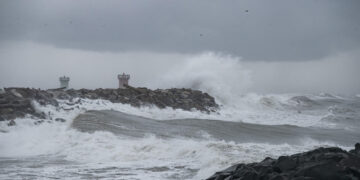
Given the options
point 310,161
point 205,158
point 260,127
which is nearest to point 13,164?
point 205,158

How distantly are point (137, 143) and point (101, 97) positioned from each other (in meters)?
10.7

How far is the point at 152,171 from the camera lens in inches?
352

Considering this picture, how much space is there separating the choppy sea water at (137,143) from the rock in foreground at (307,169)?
77.8 inches

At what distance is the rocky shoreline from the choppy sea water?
0.71m

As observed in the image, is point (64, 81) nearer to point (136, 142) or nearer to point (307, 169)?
point (136, 142)

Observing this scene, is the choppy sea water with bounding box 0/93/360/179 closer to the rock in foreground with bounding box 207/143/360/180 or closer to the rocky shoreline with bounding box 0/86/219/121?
the rocky shoreline with bounding box 0/86/219/121

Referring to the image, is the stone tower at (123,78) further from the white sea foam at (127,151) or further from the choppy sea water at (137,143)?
the white sea foam at (127,151)

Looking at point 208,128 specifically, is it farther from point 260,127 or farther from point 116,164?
point 116,164

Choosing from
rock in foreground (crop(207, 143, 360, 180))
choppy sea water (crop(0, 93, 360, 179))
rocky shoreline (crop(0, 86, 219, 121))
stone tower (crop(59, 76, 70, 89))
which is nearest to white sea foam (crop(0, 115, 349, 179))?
choppy sea water (crop(0, 93, 360, 179))

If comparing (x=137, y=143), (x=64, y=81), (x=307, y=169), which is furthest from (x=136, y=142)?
(x=64, y=81)

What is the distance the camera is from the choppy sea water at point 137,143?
920 cm

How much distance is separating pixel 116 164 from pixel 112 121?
7221mm

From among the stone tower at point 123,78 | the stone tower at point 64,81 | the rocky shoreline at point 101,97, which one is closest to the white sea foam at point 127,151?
the rocky shoreline at point 101,97

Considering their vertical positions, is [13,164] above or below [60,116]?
below
